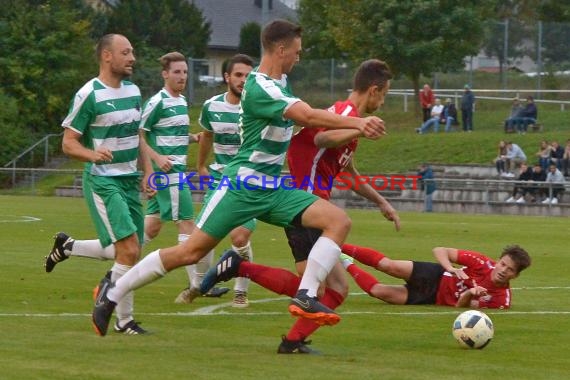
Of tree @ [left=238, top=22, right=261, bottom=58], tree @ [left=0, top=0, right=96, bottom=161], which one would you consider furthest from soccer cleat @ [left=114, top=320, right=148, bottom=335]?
tree @ [left=238, top=22, right=261, bottom=58]

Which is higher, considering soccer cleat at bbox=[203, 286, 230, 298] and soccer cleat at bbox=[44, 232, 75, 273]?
soccer cleat at bbox=[44, 232, 75, 273]

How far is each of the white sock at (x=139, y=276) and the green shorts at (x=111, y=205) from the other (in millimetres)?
816

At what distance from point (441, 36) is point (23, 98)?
676 inches

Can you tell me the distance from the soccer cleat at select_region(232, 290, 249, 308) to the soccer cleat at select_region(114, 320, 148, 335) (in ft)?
7.14

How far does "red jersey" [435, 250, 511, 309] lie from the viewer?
12344 millimetres

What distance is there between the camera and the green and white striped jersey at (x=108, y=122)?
34.0 feet

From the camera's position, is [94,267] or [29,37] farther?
[29,37]

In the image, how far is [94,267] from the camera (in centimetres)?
1678

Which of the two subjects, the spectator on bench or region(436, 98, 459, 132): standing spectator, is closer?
the spectator on bench

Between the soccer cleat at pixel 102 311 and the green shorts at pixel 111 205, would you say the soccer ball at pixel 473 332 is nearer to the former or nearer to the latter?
the soccer cleat at pixel 102 311

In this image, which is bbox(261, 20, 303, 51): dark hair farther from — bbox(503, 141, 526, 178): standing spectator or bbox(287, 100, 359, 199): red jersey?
bbox(503, 141, 526, 178): standing spectator

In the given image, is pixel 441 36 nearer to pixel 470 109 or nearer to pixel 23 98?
pixel 470 109

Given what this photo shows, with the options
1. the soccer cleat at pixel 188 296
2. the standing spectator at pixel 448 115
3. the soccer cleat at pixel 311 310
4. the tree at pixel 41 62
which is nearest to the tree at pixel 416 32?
the standing spectator at pixel 448 115

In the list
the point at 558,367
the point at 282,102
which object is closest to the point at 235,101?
the point at 282,102
